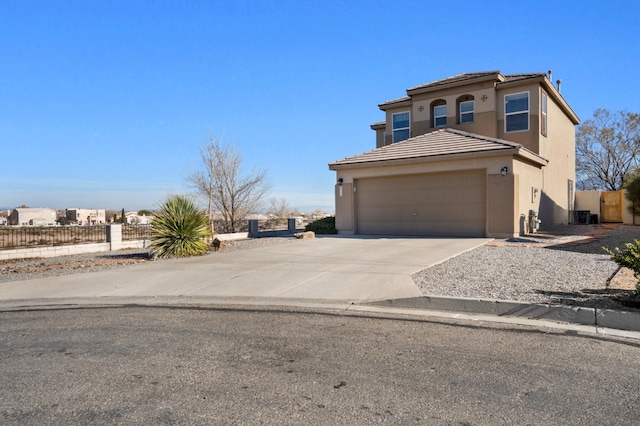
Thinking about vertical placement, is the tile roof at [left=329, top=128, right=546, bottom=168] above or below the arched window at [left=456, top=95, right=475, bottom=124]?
below

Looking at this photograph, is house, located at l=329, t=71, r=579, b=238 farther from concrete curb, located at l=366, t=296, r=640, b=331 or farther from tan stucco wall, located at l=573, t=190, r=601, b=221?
concrete curb, located at l=366, t=296, r=640, b=331

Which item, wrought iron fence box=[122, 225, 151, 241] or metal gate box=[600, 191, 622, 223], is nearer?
wrought iron fence box=[122, 225, 151, 241]

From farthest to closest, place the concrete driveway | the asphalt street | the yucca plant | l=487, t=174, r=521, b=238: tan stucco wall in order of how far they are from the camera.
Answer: l=487, t=174, r=521, b=238: tan stucco wall
the yucca plant
the concrete driveway
the asphalt street

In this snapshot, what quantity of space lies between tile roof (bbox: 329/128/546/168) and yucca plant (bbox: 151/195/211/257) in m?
7.81

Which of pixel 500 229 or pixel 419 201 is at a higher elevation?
pixel 419 201

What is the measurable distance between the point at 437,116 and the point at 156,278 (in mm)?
16496

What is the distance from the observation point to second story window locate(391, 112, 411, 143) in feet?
75.5

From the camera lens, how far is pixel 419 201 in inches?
708

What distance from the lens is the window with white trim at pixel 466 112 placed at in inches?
814

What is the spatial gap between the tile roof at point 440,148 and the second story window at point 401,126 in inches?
112

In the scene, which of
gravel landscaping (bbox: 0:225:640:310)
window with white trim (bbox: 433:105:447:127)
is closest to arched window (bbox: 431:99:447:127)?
window with white trim (bbox: 433:105:447:127)

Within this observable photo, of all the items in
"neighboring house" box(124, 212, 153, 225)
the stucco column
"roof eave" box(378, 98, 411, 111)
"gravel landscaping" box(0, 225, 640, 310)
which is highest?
"roof eave" box(378, 98, 411, 111)

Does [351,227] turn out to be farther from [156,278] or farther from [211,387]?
[211,387]

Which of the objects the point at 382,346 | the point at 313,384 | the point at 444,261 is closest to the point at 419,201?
the point at 444,261
